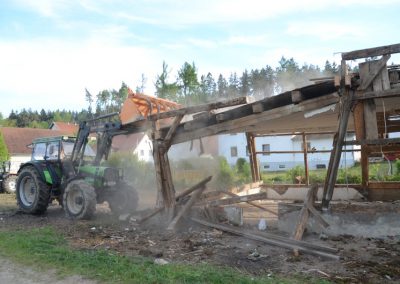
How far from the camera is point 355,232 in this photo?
8.11 meters

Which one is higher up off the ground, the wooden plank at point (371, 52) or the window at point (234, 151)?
the wooden plank at point (371, 52)

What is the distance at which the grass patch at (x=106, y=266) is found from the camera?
593cm

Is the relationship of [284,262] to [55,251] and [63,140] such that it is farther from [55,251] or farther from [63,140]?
[63,140]

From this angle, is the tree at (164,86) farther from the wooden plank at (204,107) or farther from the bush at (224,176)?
the wooden plank at (204,107)

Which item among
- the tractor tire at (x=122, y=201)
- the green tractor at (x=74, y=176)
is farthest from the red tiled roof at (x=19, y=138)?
the tractor tire at (x=122, y=201)

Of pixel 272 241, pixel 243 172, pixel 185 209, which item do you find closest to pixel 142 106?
pixel 185 209

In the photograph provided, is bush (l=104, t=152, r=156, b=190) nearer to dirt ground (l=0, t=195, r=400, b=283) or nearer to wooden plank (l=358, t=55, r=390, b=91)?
dirt ground (l=0, t=195, r=400, b=283)

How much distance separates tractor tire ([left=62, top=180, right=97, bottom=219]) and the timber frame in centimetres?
214

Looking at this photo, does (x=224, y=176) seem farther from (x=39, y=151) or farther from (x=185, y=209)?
(x=185, y=209)

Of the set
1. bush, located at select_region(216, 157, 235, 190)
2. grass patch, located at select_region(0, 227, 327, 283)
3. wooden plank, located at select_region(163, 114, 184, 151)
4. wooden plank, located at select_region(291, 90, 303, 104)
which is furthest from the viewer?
bush, located at select_region(216, 157, 235, 190)

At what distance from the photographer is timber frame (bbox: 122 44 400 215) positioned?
777 cm

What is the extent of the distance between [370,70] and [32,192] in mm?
10641

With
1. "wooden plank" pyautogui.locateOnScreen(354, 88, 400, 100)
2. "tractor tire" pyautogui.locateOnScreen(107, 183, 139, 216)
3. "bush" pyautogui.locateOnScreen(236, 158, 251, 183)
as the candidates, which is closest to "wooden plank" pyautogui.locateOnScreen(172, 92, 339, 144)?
"wooden plank" pyautogui.locateOnScreen(354, 88, 400, 100)

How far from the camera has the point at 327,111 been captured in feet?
30.6
